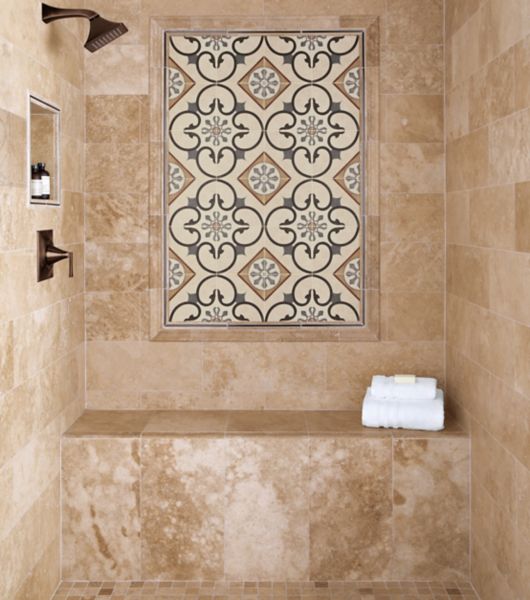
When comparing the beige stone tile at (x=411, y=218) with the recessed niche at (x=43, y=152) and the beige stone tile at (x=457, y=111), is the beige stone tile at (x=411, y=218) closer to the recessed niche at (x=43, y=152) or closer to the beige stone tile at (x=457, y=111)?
the beige stone tile at (x=457, y=111)

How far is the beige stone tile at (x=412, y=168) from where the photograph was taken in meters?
3.33

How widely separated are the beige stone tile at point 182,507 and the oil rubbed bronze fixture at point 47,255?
0.73 meters

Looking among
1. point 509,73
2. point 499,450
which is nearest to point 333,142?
point 509,73

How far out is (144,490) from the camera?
9.72ft

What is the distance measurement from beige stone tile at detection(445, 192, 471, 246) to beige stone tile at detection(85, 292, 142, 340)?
1.32 metres

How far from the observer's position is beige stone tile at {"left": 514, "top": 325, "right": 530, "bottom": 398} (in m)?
2.34

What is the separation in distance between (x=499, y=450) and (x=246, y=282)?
1282mm

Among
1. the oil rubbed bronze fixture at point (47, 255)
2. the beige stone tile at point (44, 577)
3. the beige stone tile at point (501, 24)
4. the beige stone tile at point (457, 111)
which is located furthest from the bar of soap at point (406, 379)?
the beige stone tile at point (44, 577)

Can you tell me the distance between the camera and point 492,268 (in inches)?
106

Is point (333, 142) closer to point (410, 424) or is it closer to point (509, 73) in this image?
point (509, 73)

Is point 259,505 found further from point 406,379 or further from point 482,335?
point 482,335

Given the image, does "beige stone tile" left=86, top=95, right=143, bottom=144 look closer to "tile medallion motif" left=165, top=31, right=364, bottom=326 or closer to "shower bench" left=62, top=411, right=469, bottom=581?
"tile medallion motif" left=165, top=31, right=364, bottom=326

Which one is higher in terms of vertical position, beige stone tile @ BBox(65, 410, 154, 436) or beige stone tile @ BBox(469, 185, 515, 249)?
beige stone tile @ BBox(469, 185, 515, 249)

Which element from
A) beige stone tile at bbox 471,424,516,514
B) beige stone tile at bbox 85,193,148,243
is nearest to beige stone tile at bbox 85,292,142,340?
beige stone tile at bbox 85,193,148,243
